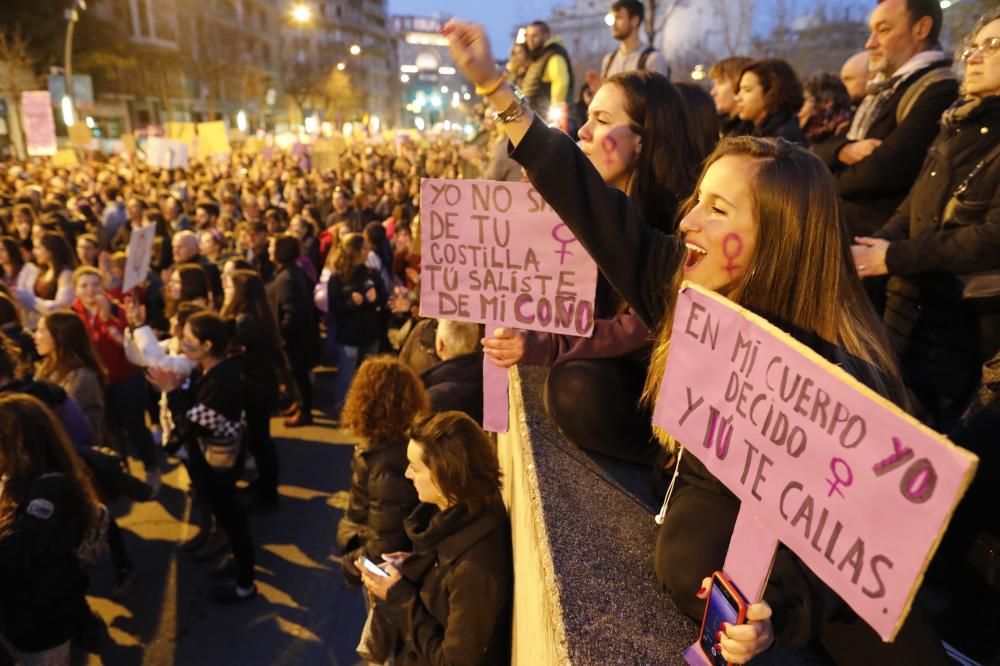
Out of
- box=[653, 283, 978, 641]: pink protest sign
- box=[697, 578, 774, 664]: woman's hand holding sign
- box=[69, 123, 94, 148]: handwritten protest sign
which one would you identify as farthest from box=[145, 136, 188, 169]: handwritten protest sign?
box=[697, 578, 774, 664]: woman's hand holding sign

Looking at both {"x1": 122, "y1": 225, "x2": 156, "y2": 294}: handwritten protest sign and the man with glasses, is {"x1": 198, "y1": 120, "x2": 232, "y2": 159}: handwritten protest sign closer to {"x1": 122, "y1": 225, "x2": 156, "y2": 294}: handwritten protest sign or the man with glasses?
{"x1": 122, "y1": 225, "x2": 156, "y2": 294}: handwritten protest sign

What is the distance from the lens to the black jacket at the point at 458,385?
131 inches

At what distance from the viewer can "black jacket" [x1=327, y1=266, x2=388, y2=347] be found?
6336mm

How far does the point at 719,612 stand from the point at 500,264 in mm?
1327

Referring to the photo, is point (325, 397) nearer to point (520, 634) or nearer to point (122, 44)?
point (520, 634)

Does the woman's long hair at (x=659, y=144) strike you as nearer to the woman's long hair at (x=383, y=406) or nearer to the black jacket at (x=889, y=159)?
the black jacket at (x=889, y=159)

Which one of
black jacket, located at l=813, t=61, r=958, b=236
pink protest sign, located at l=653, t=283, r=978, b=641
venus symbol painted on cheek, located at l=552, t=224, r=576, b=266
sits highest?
black jacket, located at l=813, t=61, r=958, b=236

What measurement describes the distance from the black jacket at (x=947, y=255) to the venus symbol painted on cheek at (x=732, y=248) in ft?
4.74

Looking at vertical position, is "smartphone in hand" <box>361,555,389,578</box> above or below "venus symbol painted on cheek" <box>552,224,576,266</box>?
below

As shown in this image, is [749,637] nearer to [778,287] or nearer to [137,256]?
[778,287]

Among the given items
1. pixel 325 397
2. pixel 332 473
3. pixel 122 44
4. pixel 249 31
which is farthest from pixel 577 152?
pixel 249 31

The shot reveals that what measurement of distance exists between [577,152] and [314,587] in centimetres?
355

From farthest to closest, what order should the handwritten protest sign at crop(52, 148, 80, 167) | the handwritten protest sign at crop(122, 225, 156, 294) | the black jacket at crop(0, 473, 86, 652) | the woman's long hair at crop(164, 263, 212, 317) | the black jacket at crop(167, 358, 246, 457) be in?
the handwritten protest sign at crop(52, 148, 80, 167) → the handwritten protest sign at crop(122, 225, 156, 294) → the woman's long hair at crop(164, 263, 212, 317) → the black jacket at crop(167, 358, 246, 457) → the black jacket at crop(0, 473, 86, 652)

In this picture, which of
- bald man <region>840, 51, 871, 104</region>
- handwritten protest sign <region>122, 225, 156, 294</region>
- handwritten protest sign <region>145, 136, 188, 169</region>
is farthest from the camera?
handwritten protest sign <region>145, 136, 188, 169</region>
